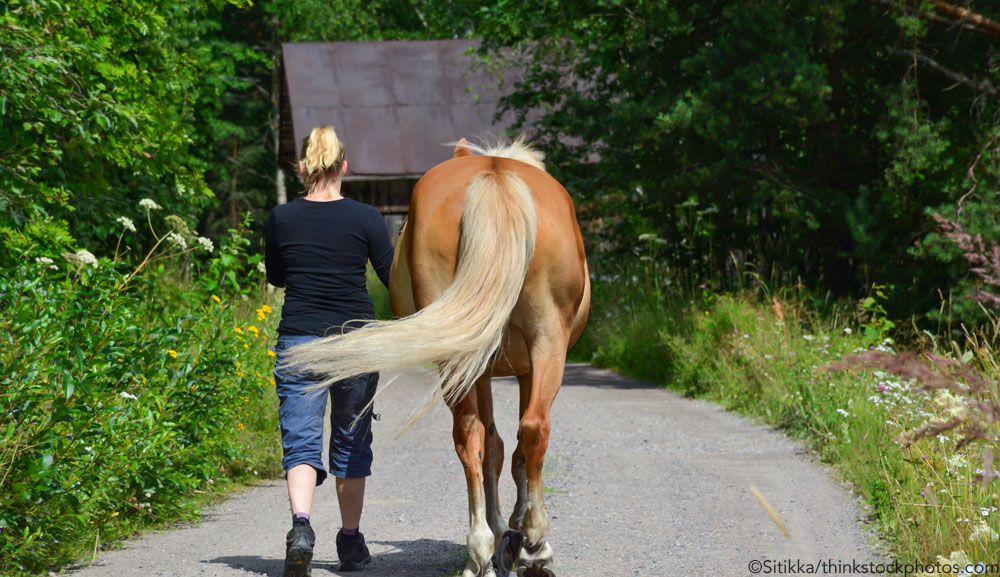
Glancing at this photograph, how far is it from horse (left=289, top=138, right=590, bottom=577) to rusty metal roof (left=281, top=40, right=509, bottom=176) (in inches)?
805

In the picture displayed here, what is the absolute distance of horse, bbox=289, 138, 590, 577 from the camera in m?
4.05

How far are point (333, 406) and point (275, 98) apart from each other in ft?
107

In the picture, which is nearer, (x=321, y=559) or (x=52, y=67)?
(x=321, y=559)

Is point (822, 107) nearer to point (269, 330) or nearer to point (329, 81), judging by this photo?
point (269, 330)

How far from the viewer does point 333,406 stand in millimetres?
4574

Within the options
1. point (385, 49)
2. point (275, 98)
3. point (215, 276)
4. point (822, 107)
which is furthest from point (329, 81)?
point (215, 276)

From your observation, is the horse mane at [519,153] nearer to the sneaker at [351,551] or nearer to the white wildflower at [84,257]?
the sneaker at [351,551]

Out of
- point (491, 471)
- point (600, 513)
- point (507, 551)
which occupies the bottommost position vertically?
point (600, 513)


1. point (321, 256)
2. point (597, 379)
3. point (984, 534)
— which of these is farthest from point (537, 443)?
point (597, 379)

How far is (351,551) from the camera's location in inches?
185

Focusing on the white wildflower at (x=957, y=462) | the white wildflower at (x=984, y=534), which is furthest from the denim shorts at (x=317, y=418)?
the white wildflower at (x=957, y=462)

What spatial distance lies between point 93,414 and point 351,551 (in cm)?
127

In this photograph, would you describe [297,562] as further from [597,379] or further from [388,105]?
[388,105]

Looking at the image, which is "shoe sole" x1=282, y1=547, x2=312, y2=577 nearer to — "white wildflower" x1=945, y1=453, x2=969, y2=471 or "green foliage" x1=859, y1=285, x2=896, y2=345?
"white wildflower" x1=945, y1=453, x2=969, y2=471
